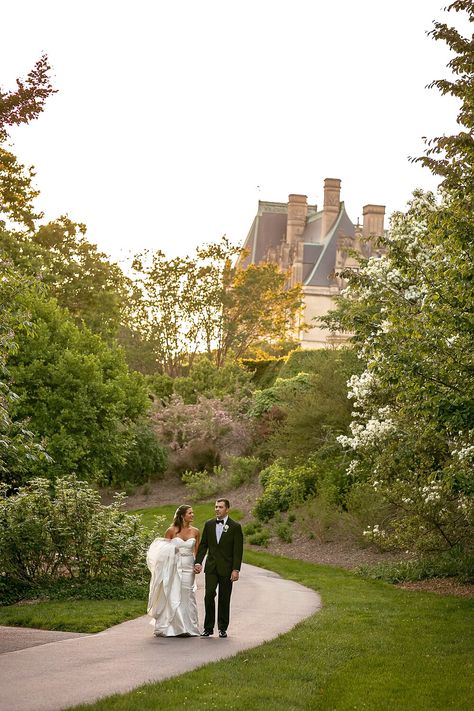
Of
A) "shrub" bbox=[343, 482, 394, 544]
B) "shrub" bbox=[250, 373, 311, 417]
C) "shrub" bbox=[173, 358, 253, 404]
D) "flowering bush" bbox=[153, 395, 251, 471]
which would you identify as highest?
"shrub" bbox=[173, 358, 253, 404]

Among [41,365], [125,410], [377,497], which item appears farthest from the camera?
[125,410]

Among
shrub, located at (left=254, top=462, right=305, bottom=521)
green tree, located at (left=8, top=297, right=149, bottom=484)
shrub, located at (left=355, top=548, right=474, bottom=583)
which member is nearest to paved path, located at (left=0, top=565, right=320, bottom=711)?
shrub, located at (left=355, top=548, right=474, bottom=583)

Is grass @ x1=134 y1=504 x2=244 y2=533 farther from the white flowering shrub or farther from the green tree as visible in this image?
the white flowering shrub

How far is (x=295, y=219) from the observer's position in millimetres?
104875

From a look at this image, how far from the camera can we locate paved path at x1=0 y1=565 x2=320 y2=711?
10219 mm

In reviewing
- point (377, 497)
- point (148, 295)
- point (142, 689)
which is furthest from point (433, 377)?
point (148, 295)

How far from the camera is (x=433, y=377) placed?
49.2 feet

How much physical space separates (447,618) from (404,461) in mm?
3952

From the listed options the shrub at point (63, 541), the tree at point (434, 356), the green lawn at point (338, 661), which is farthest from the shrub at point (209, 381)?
the green lawn at point (338, 661)

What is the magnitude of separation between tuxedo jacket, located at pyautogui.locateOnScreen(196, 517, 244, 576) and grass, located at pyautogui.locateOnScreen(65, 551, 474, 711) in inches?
48.5

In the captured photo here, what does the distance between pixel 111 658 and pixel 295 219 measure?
94.4 m

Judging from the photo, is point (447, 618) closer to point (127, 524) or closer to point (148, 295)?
point (127, 524)

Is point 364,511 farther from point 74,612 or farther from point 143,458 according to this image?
point 143,458

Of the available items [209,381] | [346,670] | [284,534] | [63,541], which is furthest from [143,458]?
[346,670]
